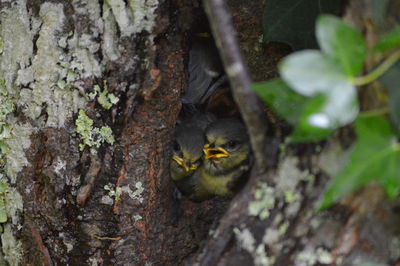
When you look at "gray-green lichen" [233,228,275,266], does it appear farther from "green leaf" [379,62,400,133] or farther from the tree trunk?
"green leaf" [379,62,400,133]

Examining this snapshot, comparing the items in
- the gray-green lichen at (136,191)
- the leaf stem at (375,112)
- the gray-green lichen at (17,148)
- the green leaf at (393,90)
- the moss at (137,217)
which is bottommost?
the moss at (137,217)

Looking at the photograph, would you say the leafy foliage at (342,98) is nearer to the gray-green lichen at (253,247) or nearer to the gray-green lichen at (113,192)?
the gray-green lichen at (253,247)

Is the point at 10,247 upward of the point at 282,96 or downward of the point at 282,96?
downward

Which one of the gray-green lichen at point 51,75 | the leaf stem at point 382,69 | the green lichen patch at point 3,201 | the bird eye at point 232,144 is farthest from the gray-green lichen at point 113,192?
the leaf stem at point 382,69

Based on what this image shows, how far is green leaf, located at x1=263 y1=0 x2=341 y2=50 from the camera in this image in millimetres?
1548

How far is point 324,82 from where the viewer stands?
35.4 inches

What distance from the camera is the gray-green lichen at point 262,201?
3.84ft

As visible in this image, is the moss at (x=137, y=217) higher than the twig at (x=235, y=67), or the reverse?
the twig at (x=235, y=67)

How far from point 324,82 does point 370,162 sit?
0.55 ft

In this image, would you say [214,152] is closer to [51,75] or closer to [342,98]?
[51,75]

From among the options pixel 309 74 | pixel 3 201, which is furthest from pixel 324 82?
pixel 3 201

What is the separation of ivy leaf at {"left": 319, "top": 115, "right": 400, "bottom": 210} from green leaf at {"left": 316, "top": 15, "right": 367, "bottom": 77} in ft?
0.34

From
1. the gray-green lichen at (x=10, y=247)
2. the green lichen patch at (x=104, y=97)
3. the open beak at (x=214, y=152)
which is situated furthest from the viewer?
the open beak at (x=214, y=152)

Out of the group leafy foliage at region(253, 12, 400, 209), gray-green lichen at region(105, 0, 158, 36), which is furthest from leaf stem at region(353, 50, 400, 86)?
gray-green lichen at region(105, 0, 158, 36)
